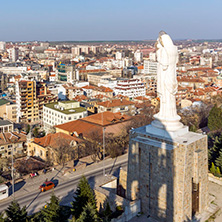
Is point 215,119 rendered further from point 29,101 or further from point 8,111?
point 8,111

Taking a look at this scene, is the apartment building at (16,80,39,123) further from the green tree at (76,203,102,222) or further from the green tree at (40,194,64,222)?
the green tree at (76,203,102,222)

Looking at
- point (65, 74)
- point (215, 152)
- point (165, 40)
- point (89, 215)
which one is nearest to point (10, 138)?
point (215, 152)

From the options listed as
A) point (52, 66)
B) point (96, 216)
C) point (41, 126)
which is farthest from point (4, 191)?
point (52, 66)

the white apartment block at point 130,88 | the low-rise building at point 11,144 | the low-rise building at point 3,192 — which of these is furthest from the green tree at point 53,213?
the white apartment block at point 130,88

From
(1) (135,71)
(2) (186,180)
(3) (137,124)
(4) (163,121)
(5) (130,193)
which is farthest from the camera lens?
(1) (135,71)

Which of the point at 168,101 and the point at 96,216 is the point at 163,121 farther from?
the point at 96,216

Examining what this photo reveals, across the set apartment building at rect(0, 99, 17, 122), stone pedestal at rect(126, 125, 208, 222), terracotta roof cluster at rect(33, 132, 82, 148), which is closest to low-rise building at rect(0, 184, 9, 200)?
stone pedestal at rect(126, 125, 208, 222)
